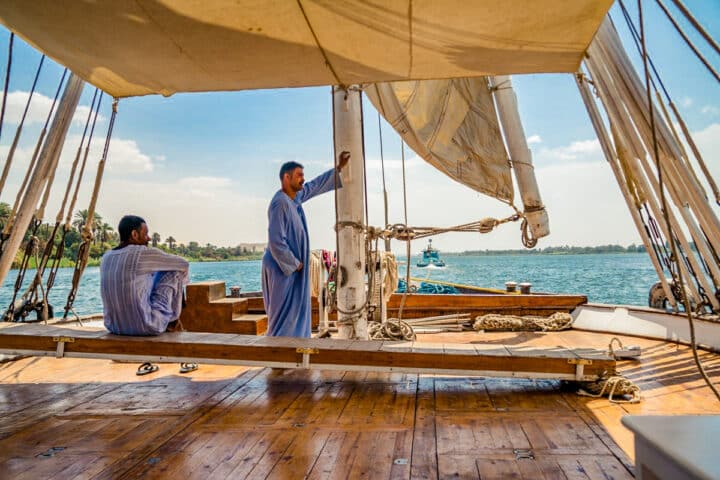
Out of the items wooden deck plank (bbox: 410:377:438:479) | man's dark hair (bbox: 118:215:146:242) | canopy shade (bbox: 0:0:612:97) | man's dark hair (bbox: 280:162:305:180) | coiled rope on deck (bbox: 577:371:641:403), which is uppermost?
canopy shade (bbox: 0:0:612:97)

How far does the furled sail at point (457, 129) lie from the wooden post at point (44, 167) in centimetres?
252

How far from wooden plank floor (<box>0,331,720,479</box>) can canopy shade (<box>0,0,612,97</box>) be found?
1.95m

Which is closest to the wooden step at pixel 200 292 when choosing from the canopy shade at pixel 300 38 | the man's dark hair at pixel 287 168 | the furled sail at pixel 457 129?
the man's dark hair at pixel 287 168

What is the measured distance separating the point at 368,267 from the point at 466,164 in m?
1.42

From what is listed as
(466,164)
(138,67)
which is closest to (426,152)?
(466,164)

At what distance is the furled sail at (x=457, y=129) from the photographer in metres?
4.50

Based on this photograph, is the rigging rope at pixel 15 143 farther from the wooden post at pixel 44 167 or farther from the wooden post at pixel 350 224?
the wooden post at pixel 350 224

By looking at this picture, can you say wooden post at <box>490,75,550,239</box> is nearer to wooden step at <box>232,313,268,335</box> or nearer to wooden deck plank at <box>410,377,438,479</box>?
wooden deck plank at <box>410,377,438,479</box>

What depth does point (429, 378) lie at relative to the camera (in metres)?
3.29

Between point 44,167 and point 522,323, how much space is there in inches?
177

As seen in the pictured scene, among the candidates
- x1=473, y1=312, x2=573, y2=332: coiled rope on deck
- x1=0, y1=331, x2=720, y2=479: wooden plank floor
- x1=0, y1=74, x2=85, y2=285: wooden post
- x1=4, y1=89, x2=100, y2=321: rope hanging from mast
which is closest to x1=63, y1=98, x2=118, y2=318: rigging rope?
x1=4, y1=89, x2=100, y2=321: rope hanging from mast

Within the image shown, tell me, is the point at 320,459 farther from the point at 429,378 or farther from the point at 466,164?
the point at 466,164

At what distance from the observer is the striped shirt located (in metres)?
2.96

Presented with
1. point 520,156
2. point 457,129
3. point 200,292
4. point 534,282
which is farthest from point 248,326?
point 534,282
